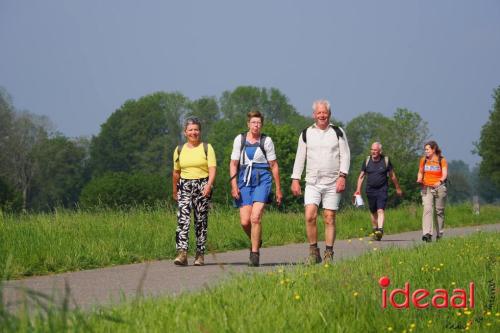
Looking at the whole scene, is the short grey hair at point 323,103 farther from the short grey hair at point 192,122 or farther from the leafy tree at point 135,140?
the leafy tree at point 135,140

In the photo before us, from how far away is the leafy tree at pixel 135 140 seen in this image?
95.2 meters

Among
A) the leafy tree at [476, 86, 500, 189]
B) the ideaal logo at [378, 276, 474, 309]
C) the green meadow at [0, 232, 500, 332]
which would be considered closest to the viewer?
the green meadow at [0, 232, 500, 332]

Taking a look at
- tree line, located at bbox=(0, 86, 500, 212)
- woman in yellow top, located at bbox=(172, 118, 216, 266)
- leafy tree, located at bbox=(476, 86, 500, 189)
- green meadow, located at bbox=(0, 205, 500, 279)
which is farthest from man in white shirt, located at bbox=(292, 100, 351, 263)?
leafy tree, located at bbox=(476, 86, 500, 189)

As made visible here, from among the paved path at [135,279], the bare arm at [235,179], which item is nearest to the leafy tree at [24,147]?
the paved path at [135,279]

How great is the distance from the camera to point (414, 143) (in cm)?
8125

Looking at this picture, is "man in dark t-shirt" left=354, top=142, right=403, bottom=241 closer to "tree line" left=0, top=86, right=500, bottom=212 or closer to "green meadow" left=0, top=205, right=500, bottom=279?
"green meadow" left=0, top=205, right=500, bottom=279

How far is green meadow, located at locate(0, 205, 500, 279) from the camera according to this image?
10227 mm

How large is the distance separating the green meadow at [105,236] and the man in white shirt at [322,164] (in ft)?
5.67

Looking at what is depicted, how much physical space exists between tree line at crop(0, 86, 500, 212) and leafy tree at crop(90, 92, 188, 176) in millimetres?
116

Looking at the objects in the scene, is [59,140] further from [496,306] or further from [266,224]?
[496,306]

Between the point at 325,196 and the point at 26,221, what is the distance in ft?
18.0

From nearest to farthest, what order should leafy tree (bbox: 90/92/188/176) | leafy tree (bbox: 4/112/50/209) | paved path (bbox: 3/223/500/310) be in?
paved path (bbox: 3/223/500/310), leafy tree (bbox: 4/112/50/209), leafy tree (bbox: 90/92/188/176)

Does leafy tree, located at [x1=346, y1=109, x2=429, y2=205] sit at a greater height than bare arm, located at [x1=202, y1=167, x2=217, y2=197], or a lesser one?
greater

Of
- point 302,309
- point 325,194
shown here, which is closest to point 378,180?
point 325,194
